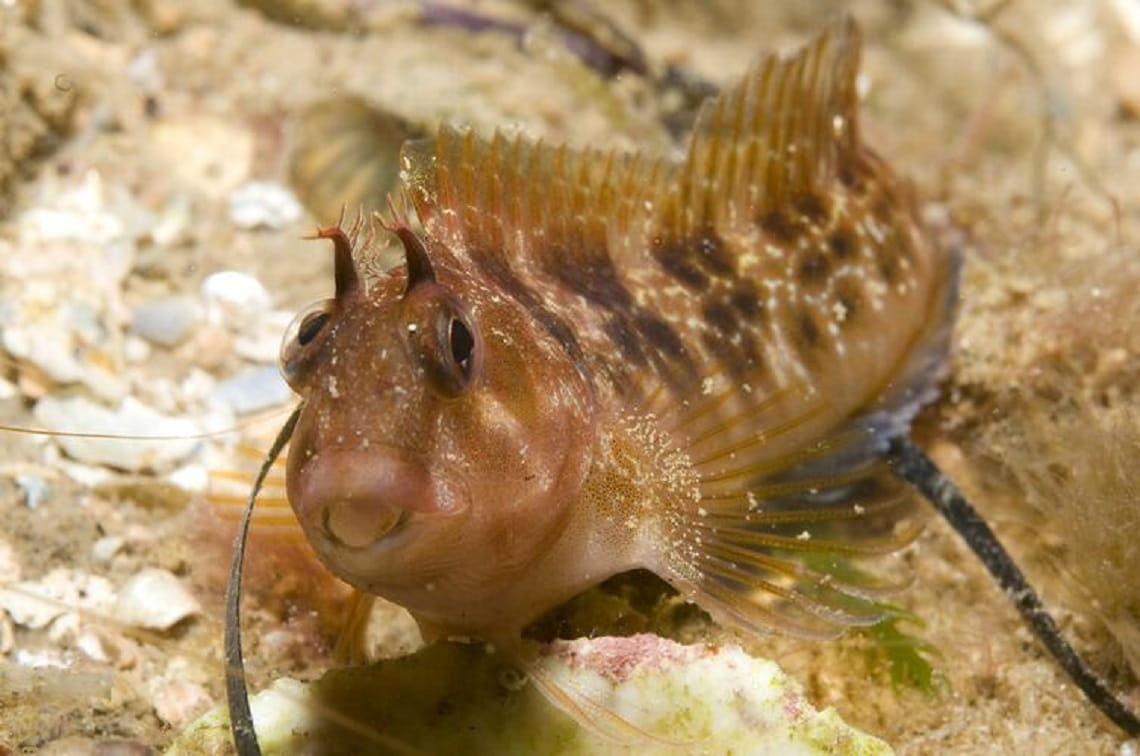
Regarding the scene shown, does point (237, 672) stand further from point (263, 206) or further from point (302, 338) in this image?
point (263, 206)

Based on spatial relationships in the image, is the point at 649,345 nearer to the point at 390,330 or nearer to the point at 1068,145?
the point at 390,330

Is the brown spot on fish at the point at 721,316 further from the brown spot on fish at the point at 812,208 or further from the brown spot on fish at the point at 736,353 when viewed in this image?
the brown spot on fish at the point at 812,208

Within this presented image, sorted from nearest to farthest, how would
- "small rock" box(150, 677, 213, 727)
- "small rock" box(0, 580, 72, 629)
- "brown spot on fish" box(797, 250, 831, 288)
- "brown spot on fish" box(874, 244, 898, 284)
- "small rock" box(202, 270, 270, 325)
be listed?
"small rock" box(150, 677, 213, 727)
"small rock" box(0, 580, 72, 629)
"brown spot on fish" box(797, 250, 831, 288)
"brown spot on fish" box(874, 244, 898, 284)
"small rock" box(202, 270, 270, 325)

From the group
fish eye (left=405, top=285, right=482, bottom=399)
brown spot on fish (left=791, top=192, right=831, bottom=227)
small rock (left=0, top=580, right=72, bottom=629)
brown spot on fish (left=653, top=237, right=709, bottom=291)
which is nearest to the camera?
fish eye (left=405, top=285, right=482, bottom=399)

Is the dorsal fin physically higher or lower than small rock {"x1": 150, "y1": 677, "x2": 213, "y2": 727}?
higher

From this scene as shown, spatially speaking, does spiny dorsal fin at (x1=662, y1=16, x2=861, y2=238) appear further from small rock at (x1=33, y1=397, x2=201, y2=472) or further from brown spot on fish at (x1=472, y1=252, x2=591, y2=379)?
small rock at (x1=33, y1=397, x2=201, y2=472)

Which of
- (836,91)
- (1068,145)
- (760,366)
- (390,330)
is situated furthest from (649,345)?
(1068,145)

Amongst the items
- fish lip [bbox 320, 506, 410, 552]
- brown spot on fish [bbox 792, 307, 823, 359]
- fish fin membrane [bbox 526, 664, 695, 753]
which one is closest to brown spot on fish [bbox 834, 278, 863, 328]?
brown spot on fish [bbox 792, 307, 823, 359]
